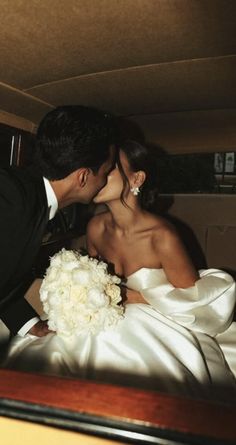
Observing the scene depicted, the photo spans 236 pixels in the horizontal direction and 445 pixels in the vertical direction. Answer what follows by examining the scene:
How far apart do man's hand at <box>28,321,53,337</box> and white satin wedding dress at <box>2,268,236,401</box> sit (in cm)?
5

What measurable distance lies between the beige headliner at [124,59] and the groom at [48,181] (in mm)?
281

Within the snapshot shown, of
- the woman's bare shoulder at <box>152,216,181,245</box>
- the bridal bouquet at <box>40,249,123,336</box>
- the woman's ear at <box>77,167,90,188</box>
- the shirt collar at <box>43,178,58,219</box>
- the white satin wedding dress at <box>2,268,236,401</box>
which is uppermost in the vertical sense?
the woman's ear at <box>77,167,90,188</box>

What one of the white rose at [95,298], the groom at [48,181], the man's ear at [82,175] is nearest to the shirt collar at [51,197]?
the groom at [48,181]

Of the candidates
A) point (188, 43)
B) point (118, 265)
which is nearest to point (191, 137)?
point (118, 265)

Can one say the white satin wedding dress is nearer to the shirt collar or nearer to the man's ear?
the shirt collar

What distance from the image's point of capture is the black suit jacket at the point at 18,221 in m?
1.37

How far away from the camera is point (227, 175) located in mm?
3006

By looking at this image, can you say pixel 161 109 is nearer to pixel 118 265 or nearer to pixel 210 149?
pixel 210 149

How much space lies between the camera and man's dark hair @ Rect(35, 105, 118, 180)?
1633 millimetres

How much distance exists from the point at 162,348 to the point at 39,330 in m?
0.65

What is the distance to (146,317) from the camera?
195 cm

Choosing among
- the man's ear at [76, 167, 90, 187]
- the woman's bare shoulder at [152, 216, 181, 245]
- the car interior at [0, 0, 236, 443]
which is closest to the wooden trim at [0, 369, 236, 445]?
the car interior at [0, 0, 236, 443]

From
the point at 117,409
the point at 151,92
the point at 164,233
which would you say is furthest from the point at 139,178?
the point at 117,409

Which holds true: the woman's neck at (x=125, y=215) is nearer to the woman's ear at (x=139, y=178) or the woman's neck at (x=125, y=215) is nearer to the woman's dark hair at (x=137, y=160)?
the woman's dark hair at (x=137, y=160)
